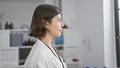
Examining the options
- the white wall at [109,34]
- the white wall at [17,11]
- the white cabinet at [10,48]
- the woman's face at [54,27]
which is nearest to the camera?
the woman's face at [54,27]

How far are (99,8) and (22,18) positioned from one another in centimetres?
148

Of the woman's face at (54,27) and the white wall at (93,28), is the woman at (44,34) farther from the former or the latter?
the white wall at (93,28)

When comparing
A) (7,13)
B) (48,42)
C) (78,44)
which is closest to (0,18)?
(7,13)

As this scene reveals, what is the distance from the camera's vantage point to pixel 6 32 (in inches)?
128

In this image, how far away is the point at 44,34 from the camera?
4.02ft

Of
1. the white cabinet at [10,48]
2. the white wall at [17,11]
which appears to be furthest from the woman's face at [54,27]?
the white wall at [17,11]

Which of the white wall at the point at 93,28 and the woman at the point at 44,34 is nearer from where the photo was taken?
the woman at the point at 44,34

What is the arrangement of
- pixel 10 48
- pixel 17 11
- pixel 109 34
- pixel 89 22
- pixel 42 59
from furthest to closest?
1. pixel 17 11
2. pixel 89 22
3. pixel 10 48
4. pixel 109 34
5. pixel 42 59

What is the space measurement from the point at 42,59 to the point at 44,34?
16 cm

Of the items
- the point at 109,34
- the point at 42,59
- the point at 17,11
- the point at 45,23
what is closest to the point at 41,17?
the point at 45,23

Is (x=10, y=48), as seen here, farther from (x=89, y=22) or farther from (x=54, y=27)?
(x=54, y=27)

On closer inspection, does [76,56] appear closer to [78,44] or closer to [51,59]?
[78,44]

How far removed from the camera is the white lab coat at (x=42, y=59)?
3.65 feet

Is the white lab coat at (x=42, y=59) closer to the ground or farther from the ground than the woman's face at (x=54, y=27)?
closer to the ground
